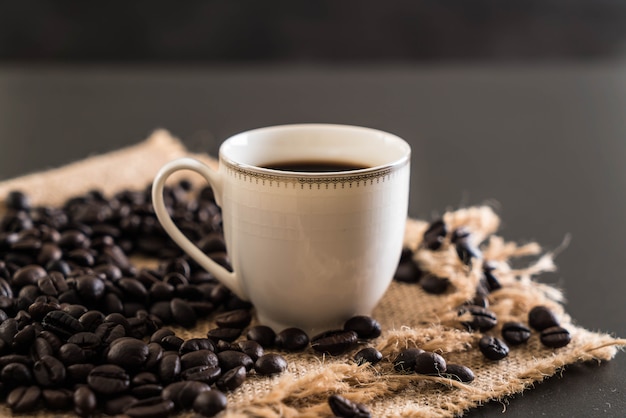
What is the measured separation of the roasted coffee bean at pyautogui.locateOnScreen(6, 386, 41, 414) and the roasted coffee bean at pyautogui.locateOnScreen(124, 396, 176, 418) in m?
0.13

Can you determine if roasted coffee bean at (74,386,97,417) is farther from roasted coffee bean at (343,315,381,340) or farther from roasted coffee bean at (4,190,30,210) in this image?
roasted coffee bean at (4,190,30,210)

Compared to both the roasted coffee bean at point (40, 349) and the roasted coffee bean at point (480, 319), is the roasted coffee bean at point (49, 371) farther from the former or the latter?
the roasted coffee bean at point (480, 319)

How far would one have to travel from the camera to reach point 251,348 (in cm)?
118

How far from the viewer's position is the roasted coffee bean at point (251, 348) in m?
1.18

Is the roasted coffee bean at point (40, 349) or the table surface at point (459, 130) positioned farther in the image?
the table surface at point (459, 130)

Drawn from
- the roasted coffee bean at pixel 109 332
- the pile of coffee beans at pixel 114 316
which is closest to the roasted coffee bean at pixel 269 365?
the pile of coffee beans at pixel 114 316

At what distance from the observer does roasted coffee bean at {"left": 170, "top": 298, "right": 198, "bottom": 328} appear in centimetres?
132

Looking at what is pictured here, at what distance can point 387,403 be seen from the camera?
3.74 ft

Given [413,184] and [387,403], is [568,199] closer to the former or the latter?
[413,184]

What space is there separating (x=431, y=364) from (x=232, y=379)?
289 mm

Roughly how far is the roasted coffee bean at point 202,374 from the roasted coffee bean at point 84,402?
124 millimetres

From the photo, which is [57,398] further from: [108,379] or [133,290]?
[133,290]

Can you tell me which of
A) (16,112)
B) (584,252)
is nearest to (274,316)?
(584,252)

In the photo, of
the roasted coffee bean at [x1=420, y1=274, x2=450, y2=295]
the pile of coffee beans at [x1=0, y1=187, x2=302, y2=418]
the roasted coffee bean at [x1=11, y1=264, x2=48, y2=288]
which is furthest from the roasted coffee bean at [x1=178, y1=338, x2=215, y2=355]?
the roasted coffee bean at [x1=420, y1=274, x2=450, y2=295]
